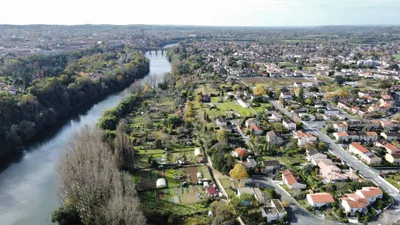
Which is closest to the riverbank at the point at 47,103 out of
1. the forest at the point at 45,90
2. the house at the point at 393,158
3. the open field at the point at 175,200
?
the forest at the point at 45,90

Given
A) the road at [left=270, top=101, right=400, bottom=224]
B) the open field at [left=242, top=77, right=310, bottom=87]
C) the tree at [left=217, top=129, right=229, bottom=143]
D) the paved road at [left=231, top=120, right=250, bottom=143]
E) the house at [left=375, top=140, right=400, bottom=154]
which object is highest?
the tree at [left=217, top=129, right=229, bottom=143]

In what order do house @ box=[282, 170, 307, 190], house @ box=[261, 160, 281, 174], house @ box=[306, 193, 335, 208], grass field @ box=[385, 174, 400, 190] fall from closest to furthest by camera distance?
house @ box=[306, 193, 335, 208] → house @ box=[282, 170, 307, 190] → grass field @ box=[385, 174, 400, 190] → house @ box=[261, 160, 281, 174]

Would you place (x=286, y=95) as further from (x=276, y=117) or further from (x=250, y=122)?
(x=250, y=122)

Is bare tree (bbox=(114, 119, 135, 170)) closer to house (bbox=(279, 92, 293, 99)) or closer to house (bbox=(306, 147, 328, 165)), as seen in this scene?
house (bbox=(306, 147, 328, 165))

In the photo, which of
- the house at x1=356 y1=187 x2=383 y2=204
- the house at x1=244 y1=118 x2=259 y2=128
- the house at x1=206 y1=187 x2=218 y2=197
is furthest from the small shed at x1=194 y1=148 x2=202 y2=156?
the house at x1=356 y1=187 x2=383 y2=204

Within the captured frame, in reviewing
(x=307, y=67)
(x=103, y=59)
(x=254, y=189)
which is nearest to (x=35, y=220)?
(x=254, y=189)

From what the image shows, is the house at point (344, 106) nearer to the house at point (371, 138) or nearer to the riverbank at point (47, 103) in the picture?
the house at point (371, 138)

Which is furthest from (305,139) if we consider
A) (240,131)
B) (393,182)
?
(393,182)
